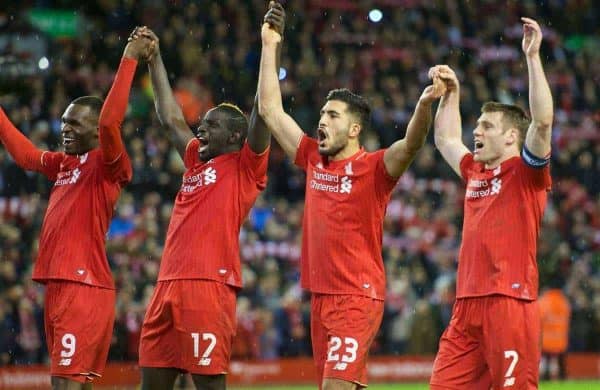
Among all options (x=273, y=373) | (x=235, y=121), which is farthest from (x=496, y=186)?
(x=273, y=373)

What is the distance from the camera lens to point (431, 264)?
66.3 feet

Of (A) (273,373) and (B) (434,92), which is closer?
(B) (434,92)

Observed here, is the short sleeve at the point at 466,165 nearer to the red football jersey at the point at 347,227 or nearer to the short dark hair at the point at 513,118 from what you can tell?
the short dark hair at the point at 513,118

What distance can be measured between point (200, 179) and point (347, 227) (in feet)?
3.59

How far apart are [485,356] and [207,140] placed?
244cm

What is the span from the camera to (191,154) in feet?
30.1

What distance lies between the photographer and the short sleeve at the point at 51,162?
373 inches

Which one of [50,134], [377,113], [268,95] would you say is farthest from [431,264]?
[268,95]

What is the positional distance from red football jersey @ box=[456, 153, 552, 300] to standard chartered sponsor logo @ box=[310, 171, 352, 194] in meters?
0.86

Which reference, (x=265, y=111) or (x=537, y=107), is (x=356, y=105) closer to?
(x=265, y=111)

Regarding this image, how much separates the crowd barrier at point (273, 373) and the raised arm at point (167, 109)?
24.1 ft

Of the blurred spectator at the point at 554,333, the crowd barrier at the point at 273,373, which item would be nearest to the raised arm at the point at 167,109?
the crowd barrier at the point at 273,373

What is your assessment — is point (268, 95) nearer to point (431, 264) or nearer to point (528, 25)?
point (528, 25)

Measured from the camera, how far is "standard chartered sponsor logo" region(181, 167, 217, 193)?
8.84 m
